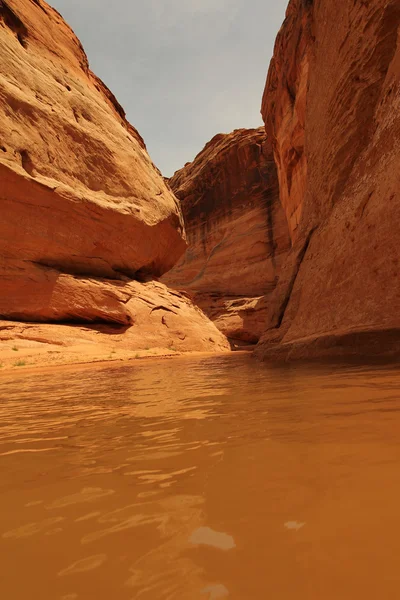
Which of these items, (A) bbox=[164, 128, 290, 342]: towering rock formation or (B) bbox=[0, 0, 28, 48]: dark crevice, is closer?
(B) bbox=[0, 0, 28, 48]: dark crevice

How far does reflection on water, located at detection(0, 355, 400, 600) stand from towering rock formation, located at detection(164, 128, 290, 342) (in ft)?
70.6

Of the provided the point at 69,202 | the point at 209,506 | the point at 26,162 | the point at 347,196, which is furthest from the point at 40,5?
the point at 209,506

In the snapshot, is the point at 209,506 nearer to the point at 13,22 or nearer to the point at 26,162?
the point at 26,162

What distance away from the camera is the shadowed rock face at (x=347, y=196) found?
5.49 meters

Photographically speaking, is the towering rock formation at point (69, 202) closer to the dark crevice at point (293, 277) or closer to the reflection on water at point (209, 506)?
the dark crevice at point (293, 277)

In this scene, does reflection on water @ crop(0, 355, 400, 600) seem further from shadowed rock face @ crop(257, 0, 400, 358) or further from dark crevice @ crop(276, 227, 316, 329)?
dark crevice @ crop(276, 227, 316, 329)

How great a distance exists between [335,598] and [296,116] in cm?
1626

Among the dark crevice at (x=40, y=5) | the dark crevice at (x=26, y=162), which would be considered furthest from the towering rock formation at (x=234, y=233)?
the dark crevice at (x=40, y=5)

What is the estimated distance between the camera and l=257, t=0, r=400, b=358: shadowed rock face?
5.49 metres

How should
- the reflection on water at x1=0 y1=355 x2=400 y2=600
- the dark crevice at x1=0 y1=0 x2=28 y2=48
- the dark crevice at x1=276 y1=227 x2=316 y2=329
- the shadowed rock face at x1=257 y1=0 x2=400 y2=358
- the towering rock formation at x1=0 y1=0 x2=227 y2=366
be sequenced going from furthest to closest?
1. the dark crevice at x1=0 y1=0 x2=28 y2=48
2. the towering rock formation at x1=0 y1=0 x2=227 y2=366
3. the dark crevice at x1=276 y1=227 x2=316 y2=329
4. the shadowed rock face at x1=257 y1=0 x2=400 y2=358
5. the reflection on water at x1=0 y1=355 x2=400 y2=600

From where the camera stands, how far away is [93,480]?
4.77 feet

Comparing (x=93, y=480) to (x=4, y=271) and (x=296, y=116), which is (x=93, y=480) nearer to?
(x=4, y=271)

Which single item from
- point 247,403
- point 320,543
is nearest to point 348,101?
point 247,403

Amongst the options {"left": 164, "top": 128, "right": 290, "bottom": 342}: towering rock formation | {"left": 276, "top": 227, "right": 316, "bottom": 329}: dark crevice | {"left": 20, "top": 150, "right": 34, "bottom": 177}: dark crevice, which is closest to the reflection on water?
{"left": 276, "top": 227, "right": 316, "bottom": 329}: dark crevice
